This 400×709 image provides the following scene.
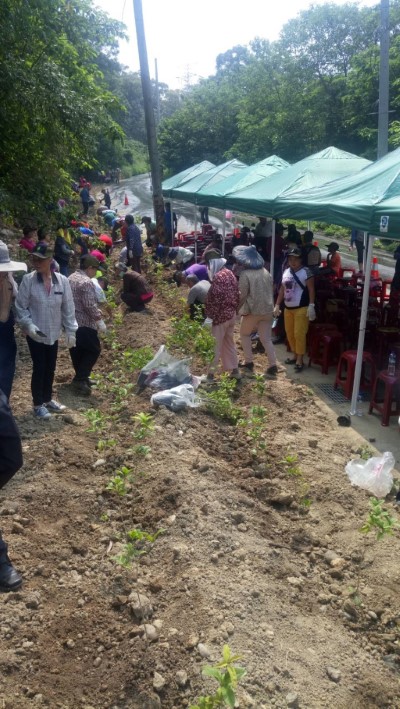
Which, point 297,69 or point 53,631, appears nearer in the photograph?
point 53,631

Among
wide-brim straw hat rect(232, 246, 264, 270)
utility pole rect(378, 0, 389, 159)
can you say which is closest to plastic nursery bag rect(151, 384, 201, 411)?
wide-brim straw hat rect(232, 246, 264, 270)

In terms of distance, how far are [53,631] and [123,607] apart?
0.37 metres

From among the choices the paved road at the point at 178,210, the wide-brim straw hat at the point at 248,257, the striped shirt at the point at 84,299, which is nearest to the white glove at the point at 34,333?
the striped shirt at the point at 84,299

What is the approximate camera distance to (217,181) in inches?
554

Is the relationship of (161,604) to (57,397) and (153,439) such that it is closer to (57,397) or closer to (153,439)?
(153,439)

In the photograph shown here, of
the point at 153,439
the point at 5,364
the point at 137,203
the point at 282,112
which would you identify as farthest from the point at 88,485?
the point at 137,203

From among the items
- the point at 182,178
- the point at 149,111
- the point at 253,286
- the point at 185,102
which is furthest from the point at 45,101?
the point at 185,102

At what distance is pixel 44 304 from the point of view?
204 inches

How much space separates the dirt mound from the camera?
105 inches

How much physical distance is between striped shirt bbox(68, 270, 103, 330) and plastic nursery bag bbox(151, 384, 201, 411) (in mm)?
1113

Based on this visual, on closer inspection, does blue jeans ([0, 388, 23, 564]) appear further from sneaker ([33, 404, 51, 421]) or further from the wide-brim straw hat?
the wide-brim straw hat

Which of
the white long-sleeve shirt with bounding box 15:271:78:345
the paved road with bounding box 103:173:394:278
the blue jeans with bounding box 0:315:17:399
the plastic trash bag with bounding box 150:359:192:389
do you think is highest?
the white long-sleeve shirt with bounding box 15:271:78:345

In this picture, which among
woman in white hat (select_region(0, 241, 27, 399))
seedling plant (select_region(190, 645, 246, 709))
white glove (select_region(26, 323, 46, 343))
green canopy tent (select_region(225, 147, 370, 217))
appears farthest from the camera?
green canopy tent (select_region(225, 147, 370, 217))

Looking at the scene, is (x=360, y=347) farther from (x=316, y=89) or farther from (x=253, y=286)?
(x=316, y=89)
